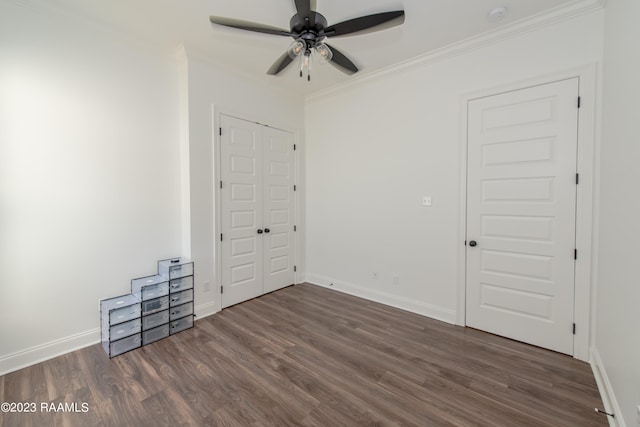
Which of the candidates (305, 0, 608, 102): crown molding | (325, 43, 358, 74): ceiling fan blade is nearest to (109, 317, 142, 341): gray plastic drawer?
(325, 43, 358, 74): ceiling fan blade

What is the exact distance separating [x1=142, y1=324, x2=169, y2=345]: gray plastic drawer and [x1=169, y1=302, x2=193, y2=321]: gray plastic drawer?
0.35 ft

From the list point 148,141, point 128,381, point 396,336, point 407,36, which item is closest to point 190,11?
point 148,141

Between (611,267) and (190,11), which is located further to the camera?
(190,11)

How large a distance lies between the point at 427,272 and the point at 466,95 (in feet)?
6.52

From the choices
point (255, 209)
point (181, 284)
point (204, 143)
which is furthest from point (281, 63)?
point (181, 284)

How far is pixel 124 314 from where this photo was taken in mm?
2480

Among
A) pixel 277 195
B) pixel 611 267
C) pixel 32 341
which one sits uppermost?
pixel 277 195

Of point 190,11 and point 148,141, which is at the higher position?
point 190,11

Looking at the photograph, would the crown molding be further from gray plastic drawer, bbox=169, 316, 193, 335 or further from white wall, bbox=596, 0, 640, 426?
gray plastic drawer, bbox=169, 316, 193, 335

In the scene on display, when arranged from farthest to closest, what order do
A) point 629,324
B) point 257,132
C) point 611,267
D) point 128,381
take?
point 257,132 < point 128,381 < point 611,267 < point 629,324

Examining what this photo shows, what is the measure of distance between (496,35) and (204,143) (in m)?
3.24

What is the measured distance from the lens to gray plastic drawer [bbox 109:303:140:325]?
240 cm

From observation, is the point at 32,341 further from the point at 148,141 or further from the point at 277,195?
the point at 277,195

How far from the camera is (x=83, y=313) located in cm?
251
